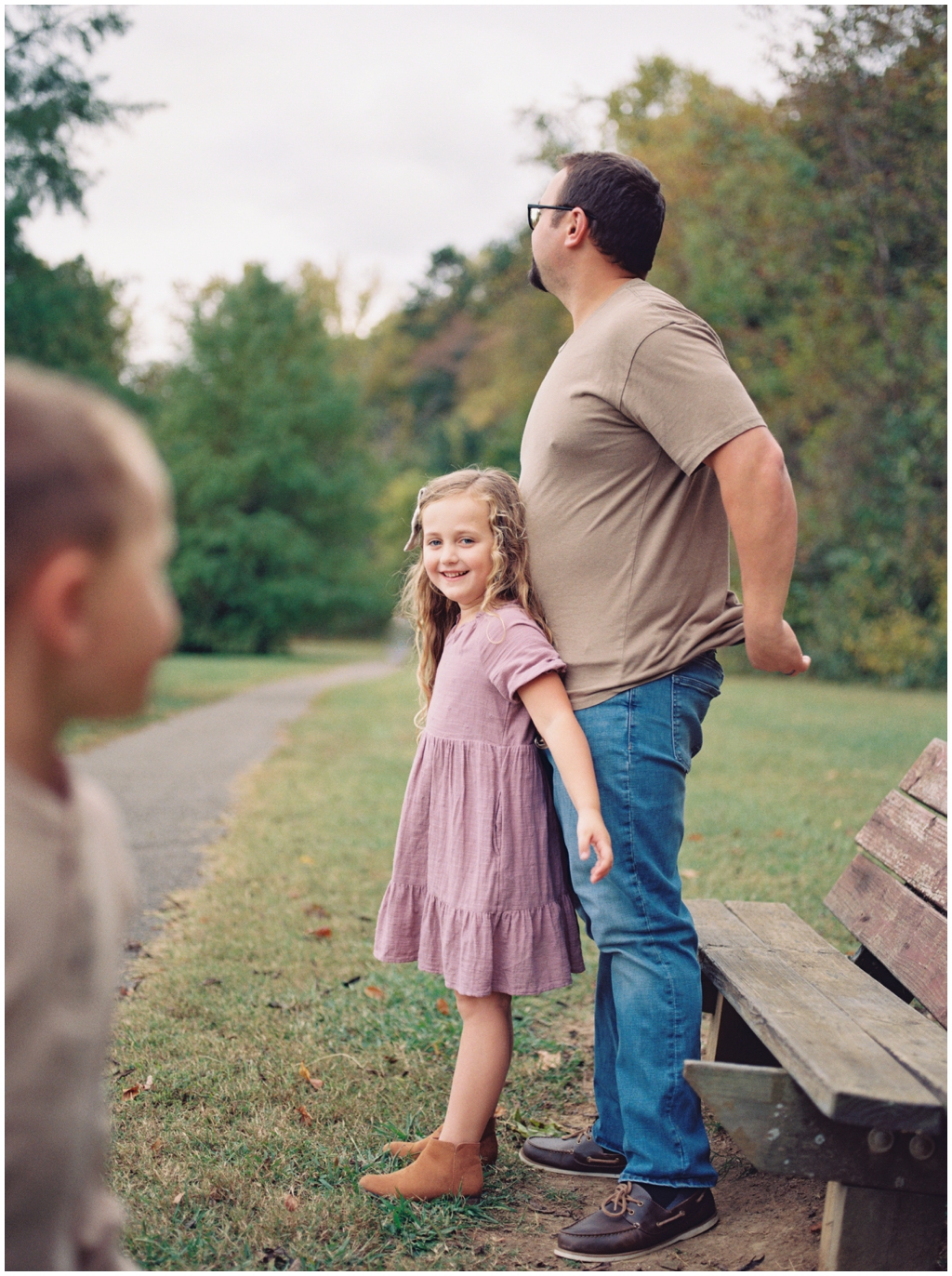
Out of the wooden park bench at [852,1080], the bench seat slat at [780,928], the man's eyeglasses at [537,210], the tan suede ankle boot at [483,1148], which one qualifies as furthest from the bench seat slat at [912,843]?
the man's eyeglasses at [537,210]

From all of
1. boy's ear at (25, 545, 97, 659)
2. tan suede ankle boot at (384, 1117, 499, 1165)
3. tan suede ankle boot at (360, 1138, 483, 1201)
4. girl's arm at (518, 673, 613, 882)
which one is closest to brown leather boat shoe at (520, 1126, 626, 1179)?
tan suede ankle boot at (384, 1117, 499, 1165)

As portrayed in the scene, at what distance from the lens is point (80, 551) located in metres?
1.27

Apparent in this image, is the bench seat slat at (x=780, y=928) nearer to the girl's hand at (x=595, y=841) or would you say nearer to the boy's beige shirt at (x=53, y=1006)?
the girl's hand at (x=595, y=841)

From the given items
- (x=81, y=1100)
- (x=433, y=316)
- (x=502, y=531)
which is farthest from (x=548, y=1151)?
(x=433, y=316)

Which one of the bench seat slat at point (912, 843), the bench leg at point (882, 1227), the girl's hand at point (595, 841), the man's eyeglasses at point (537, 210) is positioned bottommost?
the bench leg at point (882, 1227)

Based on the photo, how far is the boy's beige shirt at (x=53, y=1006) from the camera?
132cm

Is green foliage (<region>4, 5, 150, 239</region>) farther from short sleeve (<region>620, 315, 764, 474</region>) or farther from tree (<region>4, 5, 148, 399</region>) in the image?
short sleeve (<region>620, 315, 764, 474</region>)

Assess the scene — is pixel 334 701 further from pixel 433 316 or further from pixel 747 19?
pixel 433 316

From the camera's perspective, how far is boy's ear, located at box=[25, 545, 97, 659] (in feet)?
4.16

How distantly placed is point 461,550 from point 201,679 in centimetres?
1768

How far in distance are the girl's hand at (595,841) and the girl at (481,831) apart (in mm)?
173

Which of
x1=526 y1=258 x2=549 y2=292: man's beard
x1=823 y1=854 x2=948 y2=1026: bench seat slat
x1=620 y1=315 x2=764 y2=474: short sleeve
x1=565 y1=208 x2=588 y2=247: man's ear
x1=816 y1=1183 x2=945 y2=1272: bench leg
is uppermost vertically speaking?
x1=565 y1=208 x2=588 y2=247: man's ear

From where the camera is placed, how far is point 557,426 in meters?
2.49

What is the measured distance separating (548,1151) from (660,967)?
2.50 ft
